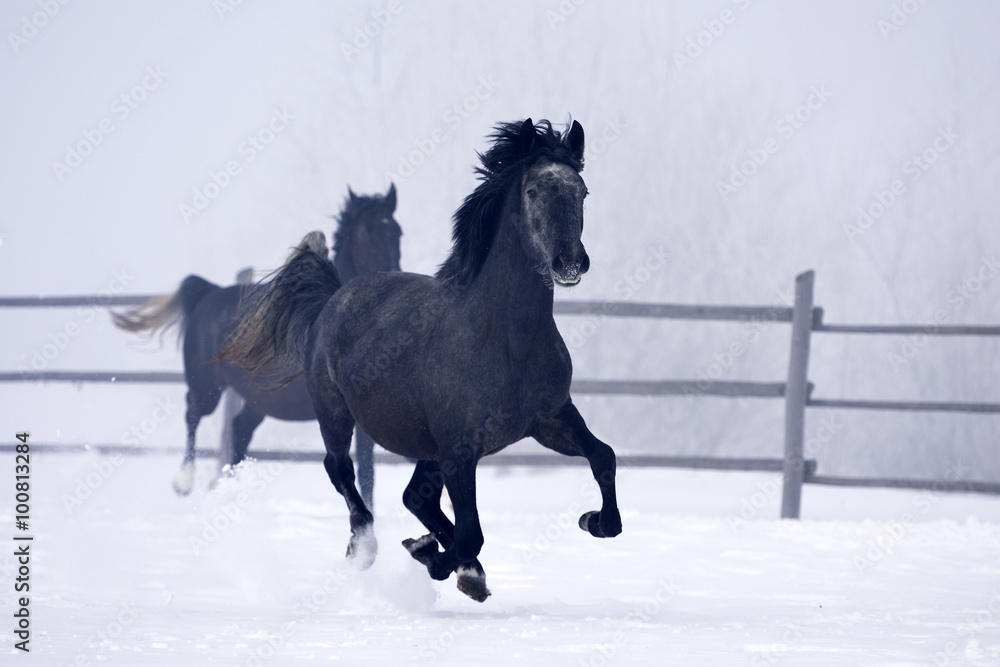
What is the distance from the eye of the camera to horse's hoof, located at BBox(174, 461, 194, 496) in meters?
7.05

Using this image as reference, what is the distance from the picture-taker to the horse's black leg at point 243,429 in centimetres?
689

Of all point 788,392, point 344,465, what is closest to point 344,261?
point 344,465

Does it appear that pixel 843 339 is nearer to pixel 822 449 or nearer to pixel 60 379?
pixel 822 449

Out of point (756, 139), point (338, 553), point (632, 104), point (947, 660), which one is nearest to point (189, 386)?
point (338, 553)

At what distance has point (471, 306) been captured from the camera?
3.26 m

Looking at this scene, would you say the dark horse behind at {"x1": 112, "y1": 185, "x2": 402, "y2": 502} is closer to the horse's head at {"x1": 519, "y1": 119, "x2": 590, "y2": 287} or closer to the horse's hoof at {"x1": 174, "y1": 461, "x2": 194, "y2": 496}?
the horse's hoof at {"x1": 174, "y1": 461, "x2": 194, "y2": 496}

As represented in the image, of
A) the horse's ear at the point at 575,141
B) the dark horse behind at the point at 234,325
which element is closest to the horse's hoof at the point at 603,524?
the horse's ear at the point at 575,141

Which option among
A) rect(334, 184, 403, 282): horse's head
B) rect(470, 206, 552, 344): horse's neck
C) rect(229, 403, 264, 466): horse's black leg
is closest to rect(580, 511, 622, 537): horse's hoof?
rect(470, 206, 552, 344): horse's neck

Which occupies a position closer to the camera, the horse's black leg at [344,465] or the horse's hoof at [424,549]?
the horse's hoof at [424,549]

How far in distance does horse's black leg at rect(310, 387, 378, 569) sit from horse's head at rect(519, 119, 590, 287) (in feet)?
4.02

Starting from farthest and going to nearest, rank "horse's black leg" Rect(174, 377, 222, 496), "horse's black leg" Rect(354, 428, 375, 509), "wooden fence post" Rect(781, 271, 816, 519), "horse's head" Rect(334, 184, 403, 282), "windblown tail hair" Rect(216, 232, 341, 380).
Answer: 1. "wooden fence post" Rect(781, 271, 816, 519)
2. "horse's black leg" Rect(174, 377, 222, 496)
3. "horse's head" Rect(334, 184, 403, 282)
4. "horse's black leg" Rect(354, 428, 375, 509)
5. "windblown tail hair" Rect(216, 232, 341, 380)

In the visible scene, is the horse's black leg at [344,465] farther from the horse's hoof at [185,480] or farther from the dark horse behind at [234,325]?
the horse's hoof at [185,480]

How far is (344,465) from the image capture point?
4.02 metres

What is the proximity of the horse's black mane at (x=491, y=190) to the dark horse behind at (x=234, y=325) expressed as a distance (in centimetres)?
180
